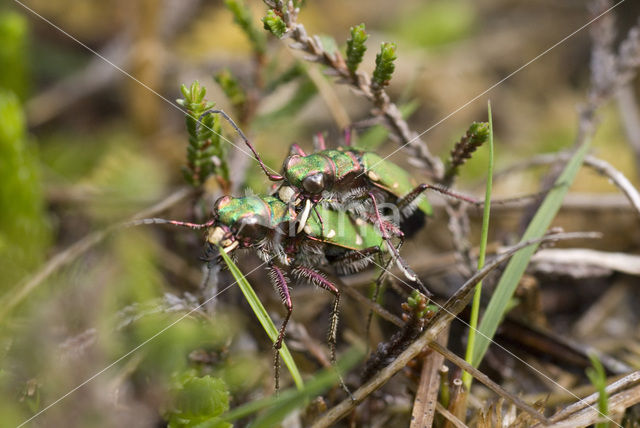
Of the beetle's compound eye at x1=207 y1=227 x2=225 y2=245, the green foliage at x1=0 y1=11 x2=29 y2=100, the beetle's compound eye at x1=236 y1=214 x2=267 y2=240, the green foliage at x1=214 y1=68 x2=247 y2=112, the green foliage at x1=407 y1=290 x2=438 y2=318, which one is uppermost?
the green foliage at x1=0 y1=11 x2=29 y2=100

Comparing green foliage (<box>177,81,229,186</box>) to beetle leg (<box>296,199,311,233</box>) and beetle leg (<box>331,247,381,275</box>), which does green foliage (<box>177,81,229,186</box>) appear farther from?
beetle leg (<box>331,247,381,275</box>)

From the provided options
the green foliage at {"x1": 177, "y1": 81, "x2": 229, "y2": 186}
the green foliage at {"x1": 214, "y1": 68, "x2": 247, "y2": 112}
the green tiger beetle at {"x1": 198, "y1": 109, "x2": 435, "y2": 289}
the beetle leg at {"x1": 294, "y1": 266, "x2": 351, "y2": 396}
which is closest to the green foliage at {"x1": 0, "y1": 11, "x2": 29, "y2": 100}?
the green foliage at {"x1": 214, "y1": 68, "x2": 247, "y2": 112}

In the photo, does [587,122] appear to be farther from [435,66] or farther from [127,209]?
A: [127,209]

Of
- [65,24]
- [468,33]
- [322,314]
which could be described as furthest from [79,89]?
[468,33]

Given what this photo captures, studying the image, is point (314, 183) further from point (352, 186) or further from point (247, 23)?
point (247, 23)

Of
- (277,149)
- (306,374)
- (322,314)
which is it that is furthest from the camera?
(277,149)

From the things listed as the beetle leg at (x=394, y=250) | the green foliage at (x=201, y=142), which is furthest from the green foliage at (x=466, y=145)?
the green foliage at (x=201, y=142)
